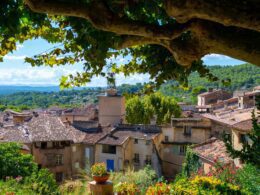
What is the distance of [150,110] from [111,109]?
6.18m

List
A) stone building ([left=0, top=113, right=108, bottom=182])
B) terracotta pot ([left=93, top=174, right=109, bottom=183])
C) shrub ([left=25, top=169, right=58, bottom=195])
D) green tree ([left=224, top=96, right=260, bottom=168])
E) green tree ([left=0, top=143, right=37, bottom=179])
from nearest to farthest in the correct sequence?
1. green tree ([left=224, top=96, right=260, bottom=168])
2. terracotta pot ([left=93, top=174, right=109, bottom=183])
3. shrub ([left=25, top=169, right=58, bottom=195])
4. green tree ([left=0, top=143, right=37, bottom=179])
5. stone building ([left=0, top=113, right=108, bottom=182])

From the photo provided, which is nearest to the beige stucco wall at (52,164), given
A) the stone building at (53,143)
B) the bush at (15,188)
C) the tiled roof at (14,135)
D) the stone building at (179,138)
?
the stone building at (53,143)

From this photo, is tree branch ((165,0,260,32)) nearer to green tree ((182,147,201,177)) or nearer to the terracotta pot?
the terracotta pot

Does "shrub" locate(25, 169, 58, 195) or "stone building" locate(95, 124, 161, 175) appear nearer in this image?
"shrub" locate(25, 169, 58, 195)

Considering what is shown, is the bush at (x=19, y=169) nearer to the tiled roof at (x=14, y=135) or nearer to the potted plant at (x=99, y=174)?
the potted plant at (x=99, y=174)

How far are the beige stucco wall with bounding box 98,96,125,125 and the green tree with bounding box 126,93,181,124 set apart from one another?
3953mm

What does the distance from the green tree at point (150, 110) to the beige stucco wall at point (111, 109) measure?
156 inches

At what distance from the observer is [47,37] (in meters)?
6.05

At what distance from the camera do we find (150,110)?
1965 inches

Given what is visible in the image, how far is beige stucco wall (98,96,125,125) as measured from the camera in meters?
45.8

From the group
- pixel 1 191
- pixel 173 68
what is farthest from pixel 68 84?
pixel 1 191

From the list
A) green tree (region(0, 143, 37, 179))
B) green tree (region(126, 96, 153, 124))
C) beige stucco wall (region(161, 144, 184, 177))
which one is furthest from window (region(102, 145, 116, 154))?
green tree (region(0, 143, 37, 179))

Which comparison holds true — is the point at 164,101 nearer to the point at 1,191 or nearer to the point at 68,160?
the point at 68,160

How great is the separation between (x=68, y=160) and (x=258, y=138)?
3087 cm
